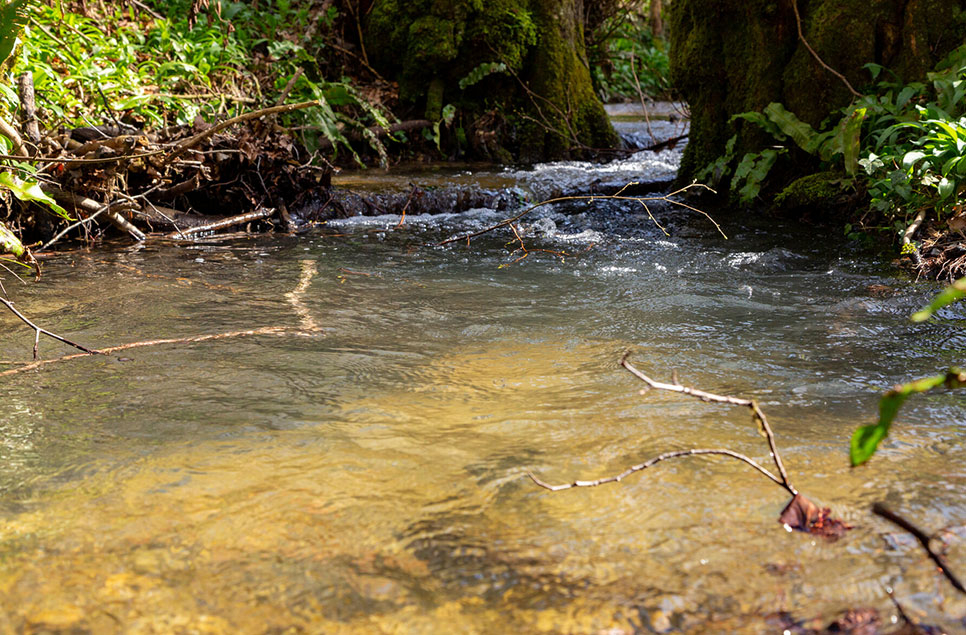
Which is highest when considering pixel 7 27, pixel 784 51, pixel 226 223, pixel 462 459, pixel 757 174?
pixel 784 51

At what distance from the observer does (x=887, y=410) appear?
112 cm

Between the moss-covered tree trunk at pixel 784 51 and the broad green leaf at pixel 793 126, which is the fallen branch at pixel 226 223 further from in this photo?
the broad green leaf at pixel 793 126

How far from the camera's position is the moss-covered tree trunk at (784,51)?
564cm

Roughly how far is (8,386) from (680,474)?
230cm

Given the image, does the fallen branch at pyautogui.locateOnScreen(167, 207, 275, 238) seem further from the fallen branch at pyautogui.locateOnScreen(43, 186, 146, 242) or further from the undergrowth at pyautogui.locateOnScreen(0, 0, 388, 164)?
the undergrowth at pyautogui.locateOnScreen(0, 0, 388, 164)

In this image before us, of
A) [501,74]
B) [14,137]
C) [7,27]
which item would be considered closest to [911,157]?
[7,27]

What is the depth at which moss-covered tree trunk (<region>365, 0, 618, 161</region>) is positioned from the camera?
31.2 feet

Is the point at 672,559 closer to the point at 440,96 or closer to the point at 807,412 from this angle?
the point at 807,412

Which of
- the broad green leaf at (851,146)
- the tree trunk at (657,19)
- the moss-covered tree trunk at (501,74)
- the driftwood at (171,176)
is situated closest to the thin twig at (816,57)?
the broad green leaf at (851,146)

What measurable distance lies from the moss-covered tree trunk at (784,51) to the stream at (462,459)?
256 cm

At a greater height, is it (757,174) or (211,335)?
(757,174)

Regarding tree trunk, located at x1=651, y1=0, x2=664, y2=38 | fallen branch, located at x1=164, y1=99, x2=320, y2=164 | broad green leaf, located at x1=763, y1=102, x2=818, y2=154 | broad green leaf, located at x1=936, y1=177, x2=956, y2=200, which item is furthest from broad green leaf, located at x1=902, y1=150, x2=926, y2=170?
tree trunk, located at x1=651, y1=0, x2=664, y2=38

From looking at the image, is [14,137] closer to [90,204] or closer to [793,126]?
[90,204]

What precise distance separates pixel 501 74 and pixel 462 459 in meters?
8.39
